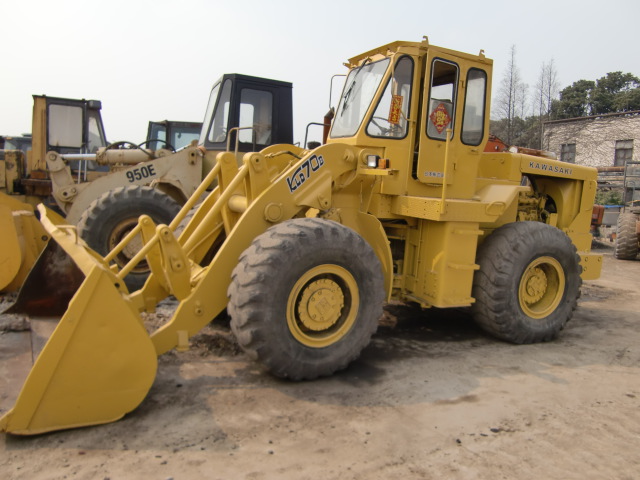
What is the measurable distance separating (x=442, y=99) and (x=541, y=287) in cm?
216

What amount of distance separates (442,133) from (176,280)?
2837 millimetres

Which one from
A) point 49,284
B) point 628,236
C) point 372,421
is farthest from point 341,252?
point 628,236

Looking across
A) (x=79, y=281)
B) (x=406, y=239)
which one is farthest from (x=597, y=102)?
(x=79, y=281)

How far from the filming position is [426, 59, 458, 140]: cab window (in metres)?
5.07

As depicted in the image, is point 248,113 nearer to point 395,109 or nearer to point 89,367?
point 395,109

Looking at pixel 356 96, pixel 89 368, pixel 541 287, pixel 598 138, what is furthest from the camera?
pixel 598 138

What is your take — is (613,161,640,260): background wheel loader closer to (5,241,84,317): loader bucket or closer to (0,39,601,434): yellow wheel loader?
(0,39,601,434): yellow wheel loader

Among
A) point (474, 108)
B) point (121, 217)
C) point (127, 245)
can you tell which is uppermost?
point (474, 108)

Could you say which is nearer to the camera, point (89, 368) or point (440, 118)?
point (89, 368)

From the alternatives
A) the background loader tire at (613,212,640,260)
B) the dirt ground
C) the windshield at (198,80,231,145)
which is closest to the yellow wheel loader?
the dirt ground

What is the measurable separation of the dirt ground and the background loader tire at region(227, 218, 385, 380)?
0.79ft

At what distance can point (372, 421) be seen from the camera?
11.3 ft

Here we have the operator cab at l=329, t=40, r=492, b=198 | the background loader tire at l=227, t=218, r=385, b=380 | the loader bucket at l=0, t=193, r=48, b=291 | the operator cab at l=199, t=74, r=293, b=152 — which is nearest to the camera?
the background loader tire at l=227, t=218, r=385, b=380

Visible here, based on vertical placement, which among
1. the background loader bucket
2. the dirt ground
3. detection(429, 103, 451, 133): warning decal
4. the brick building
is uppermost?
the brick building
